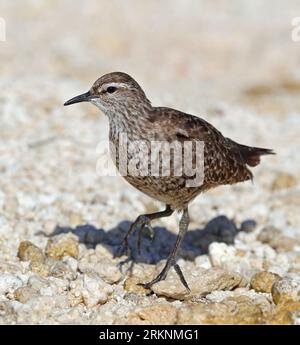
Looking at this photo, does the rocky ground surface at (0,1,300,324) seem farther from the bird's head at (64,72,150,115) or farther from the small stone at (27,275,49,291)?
the bird's head at (64,72,150,115)

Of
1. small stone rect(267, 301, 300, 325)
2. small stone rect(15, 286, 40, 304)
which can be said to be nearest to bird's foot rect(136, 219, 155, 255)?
small stone rect(15, 286, 40, 304)

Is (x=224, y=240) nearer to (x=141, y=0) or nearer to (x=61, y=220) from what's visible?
(x=61, y=220)

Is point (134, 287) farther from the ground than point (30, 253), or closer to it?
closer to it

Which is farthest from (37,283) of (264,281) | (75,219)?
(264,281)

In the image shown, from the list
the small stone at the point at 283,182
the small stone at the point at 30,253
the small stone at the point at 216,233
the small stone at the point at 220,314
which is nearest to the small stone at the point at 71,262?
the small stone at the point at 30,253

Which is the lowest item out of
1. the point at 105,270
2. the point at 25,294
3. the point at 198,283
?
the point at 25,294

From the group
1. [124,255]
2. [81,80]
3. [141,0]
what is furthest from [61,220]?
[141,0]

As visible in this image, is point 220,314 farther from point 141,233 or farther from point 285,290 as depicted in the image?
point 141,233
